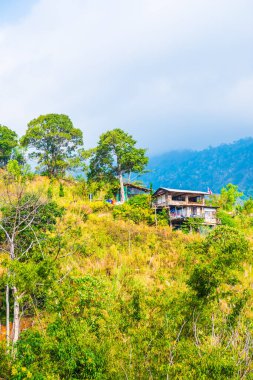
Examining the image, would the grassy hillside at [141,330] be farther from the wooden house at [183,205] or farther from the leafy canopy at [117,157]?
the leafy canopy at [117,157]

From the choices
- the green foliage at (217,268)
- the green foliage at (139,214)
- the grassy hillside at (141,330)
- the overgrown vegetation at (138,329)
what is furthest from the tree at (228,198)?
the green foliage at (217,268)

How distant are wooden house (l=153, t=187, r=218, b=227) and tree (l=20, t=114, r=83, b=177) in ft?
41.9

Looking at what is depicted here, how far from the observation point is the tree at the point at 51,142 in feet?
135

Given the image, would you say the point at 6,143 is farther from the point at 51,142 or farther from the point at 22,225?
the point at 22,225

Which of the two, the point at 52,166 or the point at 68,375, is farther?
the point at 52,166

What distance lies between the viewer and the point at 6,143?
4575 centimetres

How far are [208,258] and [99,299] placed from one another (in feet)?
13.2

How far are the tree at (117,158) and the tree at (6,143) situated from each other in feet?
44.4

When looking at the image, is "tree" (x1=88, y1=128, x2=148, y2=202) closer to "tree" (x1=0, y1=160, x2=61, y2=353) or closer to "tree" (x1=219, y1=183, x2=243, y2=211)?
"tree" (x1=219, y1=183, x2=243, y2=211)

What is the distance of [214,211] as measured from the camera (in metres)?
35.7

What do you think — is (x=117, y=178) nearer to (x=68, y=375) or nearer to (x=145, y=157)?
(x=145, y=157)

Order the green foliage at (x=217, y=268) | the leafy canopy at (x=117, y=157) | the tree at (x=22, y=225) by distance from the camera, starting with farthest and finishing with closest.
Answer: the leafy canopy at (x=117, y=157)
the tree at (x=22, y=225)
the green foliage at (x=217, y=268)

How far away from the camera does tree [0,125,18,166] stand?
45781 millimetres

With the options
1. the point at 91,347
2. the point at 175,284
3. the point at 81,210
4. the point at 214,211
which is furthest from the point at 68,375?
the point at 214,211
